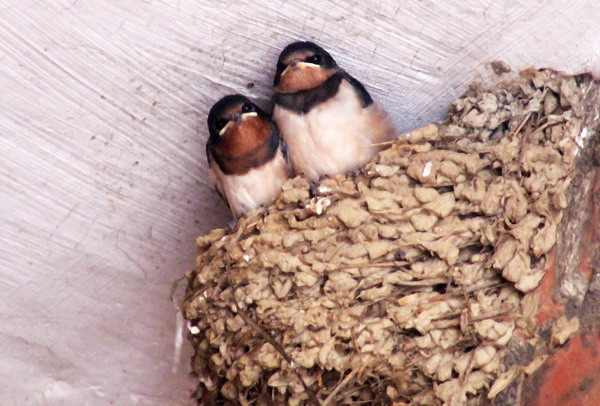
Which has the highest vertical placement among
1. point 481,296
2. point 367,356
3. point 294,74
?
point 294,74

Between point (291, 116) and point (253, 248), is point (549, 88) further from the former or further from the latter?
point (253, 248)

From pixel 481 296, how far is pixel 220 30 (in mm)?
1044

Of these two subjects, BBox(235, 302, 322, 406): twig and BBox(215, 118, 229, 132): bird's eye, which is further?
BBox(215, 118, 229, 132): bird's eye

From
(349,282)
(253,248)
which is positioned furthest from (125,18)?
(349,282)

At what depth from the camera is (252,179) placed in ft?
11.5

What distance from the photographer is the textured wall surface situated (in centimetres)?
313

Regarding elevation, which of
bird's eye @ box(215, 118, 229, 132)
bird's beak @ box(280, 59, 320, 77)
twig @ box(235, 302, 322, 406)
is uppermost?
bird's beak @ box(280, 59, 320, 77)

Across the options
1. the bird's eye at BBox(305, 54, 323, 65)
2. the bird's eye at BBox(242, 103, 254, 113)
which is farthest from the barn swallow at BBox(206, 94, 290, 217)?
the bird's eye at BBox(305, 54, 323, 65)

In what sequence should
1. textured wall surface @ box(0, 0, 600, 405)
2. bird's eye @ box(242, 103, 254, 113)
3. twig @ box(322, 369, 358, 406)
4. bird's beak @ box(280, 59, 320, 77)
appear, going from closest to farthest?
twig @ box(322, 369, 358, 406) < textured wall surface @ box(0, 0, 600, 405) < bird's beak @ box(280, 59, 320, 77) < bird's eye @ box(242, 103, 254, 113)

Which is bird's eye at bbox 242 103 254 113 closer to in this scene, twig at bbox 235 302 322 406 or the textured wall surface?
the textured wall surface

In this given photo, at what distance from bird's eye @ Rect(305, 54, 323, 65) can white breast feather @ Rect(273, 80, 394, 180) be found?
0.16 meters

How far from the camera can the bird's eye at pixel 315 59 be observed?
10.7 ft

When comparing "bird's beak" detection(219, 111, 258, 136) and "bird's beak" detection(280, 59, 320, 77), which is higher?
"bird's beak" detection(280, 59, 320, 77)

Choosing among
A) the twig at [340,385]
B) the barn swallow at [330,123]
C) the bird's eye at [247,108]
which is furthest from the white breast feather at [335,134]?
the twig at [340,385]
